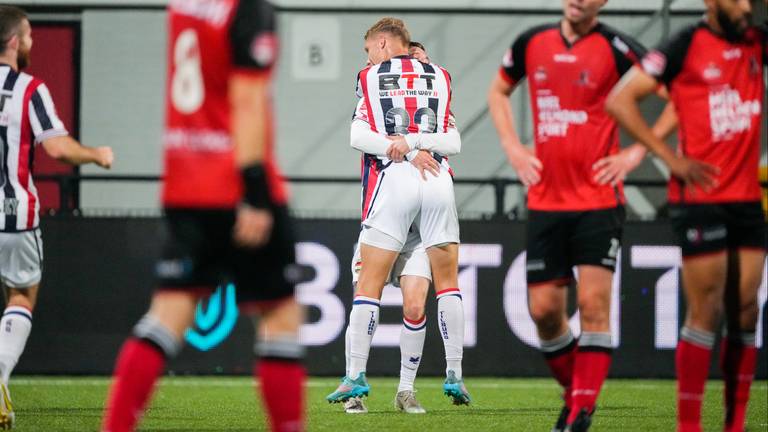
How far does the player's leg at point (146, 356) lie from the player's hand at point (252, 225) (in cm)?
40

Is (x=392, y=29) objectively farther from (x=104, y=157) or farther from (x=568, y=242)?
(x=104, y=157)

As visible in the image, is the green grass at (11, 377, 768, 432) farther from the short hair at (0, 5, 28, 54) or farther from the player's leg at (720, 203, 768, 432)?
the short hair at (0, 5, 28, 54)

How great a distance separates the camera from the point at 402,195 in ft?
27.2

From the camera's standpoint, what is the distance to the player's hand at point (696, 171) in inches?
225

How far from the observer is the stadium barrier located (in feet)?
37.7

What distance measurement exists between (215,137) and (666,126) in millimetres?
2400

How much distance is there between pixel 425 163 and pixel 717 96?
282cm

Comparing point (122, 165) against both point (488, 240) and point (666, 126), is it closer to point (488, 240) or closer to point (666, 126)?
point (488, 240)

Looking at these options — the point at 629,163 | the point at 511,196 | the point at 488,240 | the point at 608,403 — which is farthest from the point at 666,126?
the point at 511,196

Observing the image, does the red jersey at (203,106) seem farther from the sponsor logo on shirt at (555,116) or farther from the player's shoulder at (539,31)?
the player's shoulder at (539,31)

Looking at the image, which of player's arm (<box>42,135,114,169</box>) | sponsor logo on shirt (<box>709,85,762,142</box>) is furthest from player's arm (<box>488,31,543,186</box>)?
player's arm (<box>42,135,114,169</box>)

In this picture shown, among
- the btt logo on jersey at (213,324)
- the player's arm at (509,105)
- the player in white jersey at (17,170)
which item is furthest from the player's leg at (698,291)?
the btt logo on jersey at (213,324)

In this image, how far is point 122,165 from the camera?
16.3 metres

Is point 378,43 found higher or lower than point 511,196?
higher
